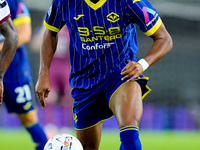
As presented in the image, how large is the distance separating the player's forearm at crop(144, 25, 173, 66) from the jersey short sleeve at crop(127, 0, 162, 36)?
0.21ft

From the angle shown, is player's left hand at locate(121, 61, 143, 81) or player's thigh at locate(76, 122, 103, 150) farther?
player's thigh at locate(76, 122, 103, 150)

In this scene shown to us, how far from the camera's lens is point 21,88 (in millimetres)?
5934

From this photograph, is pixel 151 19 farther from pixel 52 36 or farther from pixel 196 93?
pixel 196 93

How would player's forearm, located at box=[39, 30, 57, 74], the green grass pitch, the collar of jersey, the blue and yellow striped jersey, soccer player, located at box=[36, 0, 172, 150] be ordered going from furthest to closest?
the green grass pitch → player's forearm, located at box=[39, 30, 57, 74] → the collar of jersey → the blue and yellow striped jersey → soccer player, located at box=[36, 0, 172, 150]

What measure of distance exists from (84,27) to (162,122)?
375 inches

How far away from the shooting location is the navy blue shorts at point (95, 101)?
175 inches

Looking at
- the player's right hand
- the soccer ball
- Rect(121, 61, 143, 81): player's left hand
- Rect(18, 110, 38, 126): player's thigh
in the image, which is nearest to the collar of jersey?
Rect(121, 61, 143, 81): player's left hand

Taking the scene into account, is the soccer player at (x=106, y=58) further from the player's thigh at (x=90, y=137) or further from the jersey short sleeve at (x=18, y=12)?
the jersey short sleeve at (x=18, y=12)

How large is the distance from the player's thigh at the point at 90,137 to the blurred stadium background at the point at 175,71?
866 centimetres

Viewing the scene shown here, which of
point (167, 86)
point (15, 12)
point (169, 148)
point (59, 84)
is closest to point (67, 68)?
point (59, 84)

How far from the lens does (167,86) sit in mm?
16203

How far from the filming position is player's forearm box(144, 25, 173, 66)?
13.6 feet

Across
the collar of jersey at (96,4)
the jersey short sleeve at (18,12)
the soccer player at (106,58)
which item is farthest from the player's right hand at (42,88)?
the jersey short sleeve at (18,12)

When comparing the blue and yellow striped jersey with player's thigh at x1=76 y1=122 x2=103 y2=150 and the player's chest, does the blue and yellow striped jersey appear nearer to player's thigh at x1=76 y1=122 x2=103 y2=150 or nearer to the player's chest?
the player's chest
